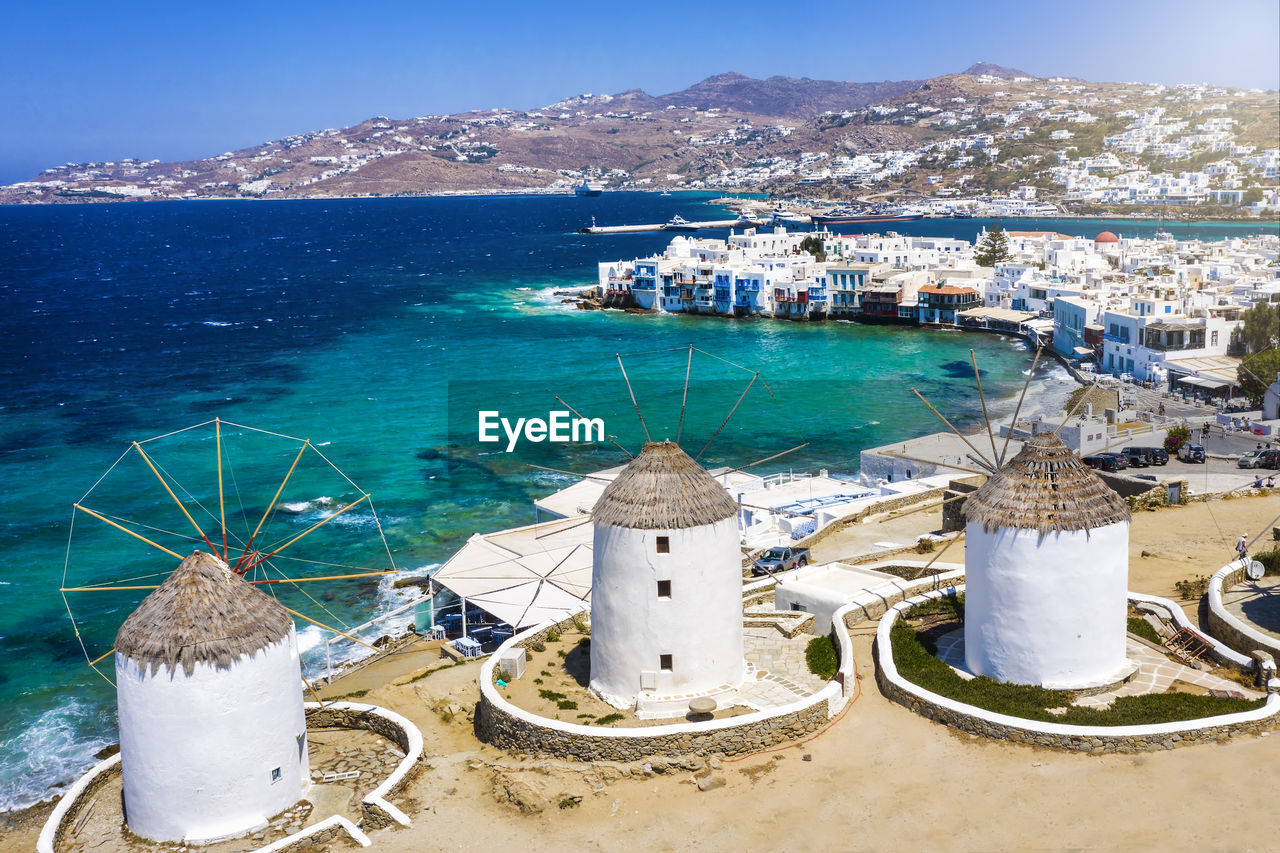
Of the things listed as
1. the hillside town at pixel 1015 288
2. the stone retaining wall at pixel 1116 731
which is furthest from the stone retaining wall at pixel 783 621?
the hillside town at pixel 1015 288

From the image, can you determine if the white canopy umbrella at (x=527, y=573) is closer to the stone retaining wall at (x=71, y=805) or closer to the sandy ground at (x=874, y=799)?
the sandy ground at (x=874, y=799)

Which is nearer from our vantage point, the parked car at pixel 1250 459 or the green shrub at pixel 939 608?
the green shrub at pixel 939 608

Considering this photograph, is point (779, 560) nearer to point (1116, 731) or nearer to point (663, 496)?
point (663, 496)

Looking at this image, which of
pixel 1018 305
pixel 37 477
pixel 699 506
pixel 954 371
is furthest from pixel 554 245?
pixel 699 506

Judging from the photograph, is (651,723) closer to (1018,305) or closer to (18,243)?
(1018,305)

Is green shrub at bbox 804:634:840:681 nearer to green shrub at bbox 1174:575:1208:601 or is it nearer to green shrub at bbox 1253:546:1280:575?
green shrub at bbox 1174:575:1208:601

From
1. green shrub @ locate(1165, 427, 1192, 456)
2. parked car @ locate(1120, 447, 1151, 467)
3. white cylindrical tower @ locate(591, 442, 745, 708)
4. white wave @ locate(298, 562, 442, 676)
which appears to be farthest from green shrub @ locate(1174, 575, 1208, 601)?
white wave @ locate(298, 562, 442, 676)

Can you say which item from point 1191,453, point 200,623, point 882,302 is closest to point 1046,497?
point 200,623
